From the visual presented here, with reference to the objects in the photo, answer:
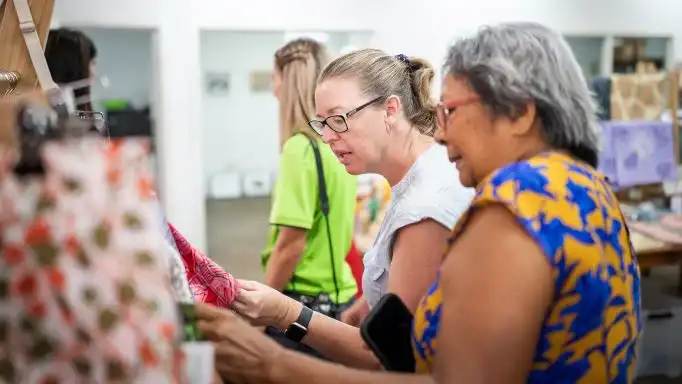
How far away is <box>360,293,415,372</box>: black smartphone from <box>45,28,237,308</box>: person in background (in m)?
0.36

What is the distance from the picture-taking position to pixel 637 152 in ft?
15.3

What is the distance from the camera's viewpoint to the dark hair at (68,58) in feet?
8.69

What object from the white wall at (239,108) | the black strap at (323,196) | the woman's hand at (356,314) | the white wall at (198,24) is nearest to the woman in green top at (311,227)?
the black strap at (323,196)

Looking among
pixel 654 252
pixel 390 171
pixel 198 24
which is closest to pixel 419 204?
pixel 390 171

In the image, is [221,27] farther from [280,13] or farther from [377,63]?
[377,63]

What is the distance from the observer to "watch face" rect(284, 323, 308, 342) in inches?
60.9

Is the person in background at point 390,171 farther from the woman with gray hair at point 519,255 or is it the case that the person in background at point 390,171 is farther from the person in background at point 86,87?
the woman with gray hair at point 519,255

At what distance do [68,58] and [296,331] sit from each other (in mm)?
1719

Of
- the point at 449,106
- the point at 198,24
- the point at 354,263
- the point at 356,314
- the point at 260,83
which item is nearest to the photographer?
the point at 449,106

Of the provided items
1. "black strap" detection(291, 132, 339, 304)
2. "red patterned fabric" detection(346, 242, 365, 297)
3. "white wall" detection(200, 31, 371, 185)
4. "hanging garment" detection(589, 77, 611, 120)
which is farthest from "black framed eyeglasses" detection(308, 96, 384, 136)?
"white wall" detection(200, 31, 371, 185)

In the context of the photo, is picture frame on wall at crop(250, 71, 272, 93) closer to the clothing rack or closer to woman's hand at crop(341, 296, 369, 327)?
woman's hand at crop(341, 296, 369, 327)

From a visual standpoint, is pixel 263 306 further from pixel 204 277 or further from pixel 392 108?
pixel 392 108

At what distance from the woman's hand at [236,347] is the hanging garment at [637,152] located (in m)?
4.07

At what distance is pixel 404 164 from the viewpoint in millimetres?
1625
